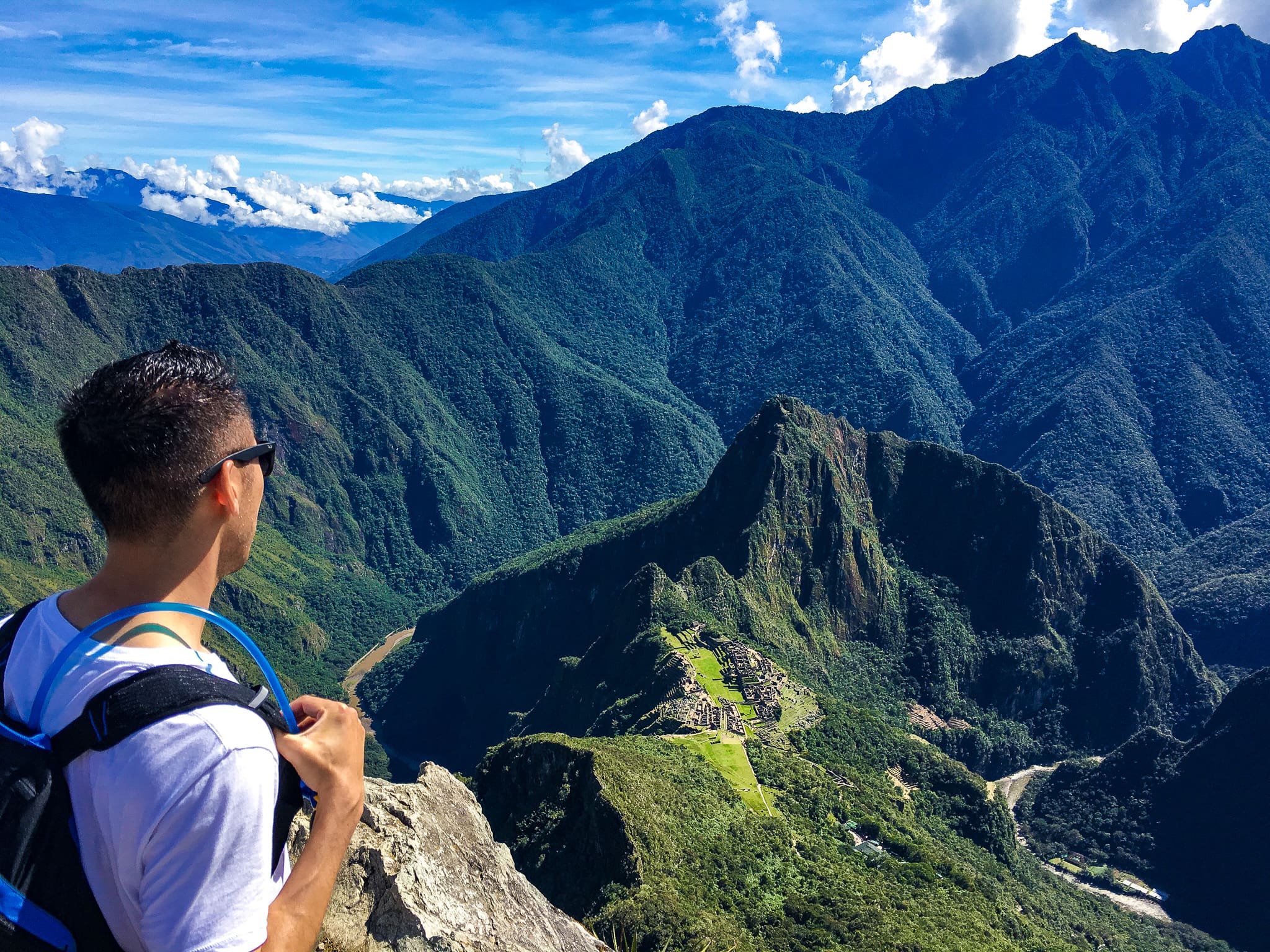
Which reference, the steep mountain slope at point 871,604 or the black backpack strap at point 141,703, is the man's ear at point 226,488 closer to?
the black backpack strap at point 141,703

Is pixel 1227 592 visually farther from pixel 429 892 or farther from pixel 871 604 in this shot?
pixel 429 892

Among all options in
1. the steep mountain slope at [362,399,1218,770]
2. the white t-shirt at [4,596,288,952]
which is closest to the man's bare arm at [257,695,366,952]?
the white t-shirt at [4,596,288,952]

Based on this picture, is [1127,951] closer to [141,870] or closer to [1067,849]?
[1067,849]

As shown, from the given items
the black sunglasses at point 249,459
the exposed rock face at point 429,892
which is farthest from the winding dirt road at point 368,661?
the black sunglasses at point 249,459

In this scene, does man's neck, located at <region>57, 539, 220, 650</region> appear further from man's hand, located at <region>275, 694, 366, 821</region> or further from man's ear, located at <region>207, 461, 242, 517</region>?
man's hand, located at <region>275, 694, 366, 821</region>

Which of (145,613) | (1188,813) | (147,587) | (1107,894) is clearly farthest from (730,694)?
(145,613)

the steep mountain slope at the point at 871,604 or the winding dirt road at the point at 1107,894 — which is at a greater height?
the steep mountain slope at the point at 871,604
